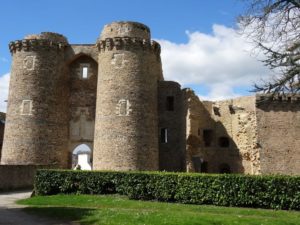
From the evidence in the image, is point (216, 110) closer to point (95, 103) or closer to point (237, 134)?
point (237, 134)

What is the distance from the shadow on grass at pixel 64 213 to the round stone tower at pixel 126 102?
1162 cm

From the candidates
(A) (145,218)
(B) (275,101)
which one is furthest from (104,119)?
(A) (145,218)

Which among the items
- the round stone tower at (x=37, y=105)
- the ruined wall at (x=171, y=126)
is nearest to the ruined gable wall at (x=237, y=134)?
the ruined wall at (x=171, y=126)

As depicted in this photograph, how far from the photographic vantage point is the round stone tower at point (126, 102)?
2756 centimetres

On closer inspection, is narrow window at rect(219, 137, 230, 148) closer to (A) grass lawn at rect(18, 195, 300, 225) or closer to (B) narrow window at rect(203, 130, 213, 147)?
(B) narrow window at rect(203, 130, 213, 147)

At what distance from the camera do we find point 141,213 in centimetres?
1383

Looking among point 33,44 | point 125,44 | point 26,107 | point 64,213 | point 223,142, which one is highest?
point 33,44

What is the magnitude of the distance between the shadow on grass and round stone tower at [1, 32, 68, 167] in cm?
1364

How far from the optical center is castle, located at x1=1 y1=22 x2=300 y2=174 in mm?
27781

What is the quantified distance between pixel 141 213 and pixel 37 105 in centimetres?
1840

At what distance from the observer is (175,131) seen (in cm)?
3175

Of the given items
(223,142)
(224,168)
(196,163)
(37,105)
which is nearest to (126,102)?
(37,105)

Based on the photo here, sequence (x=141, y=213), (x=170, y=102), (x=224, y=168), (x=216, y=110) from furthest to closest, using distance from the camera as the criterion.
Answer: (x=216, y=110) → (x=170, y=102) → (x=224, y=168) → (x=141, y=213)

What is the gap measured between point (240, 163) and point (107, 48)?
531 inches
